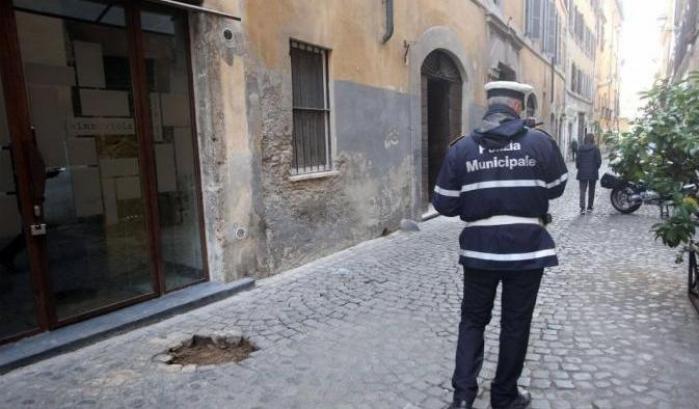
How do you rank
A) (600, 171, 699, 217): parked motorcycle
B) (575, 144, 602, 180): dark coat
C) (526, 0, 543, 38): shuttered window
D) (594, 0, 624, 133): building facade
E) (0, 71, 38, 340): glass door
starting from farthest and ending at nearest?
(594, 0, 624, 133): building facade, (526, 0, 543, 38): shuttered window, (575, 144, 602, 180): dark coat, (600, 171, 699, 217): parked motorcycle, (0, 71, 38, 340): glass door

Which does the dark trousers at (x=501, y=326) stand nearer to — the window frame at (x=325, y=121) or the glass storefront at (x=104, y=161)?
the glass storefront at (x=104, y=161)

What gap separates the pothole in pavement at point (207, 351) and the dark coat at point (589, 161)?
833 centimetres

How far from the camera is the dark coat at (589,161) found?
9.85 metres

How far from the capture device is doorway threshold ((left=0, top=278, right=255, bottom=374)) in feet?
11.4

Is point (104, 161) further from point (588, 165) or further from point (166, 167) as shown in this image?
point (588, 165)

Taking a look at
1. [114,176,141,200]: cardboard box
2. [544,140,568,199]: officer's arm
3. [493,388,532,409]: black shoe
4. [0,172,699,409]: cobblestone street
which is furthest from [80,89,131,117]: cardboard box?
[493,388,532,409]: black shoe

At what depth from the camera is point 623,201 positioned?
983 cm

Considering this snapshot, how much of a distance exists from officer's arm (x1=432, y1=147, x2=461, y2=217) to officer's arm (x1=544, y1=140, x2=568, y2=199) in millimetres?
462

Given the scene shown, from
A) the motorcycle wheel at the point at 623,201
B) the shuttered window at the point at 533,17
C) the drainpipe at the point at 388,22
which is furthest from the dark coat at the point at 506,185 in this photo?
the shuttered window at the point at 533,17

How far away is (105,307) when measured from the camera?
4219 mm

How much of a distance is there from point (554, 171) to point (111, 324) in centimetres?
342

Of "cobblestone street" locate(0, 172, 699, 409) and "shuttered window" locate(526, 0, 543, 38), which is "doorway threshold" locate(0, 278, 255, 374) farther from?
"shuttered window" locate(526, 0, 543, 38)

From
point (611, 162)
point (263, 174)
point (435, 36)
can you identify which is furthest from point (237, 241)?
point (435, 36)

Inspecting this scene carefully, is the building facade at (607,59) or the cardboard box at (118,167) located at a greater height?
the building facade at (607,59)
